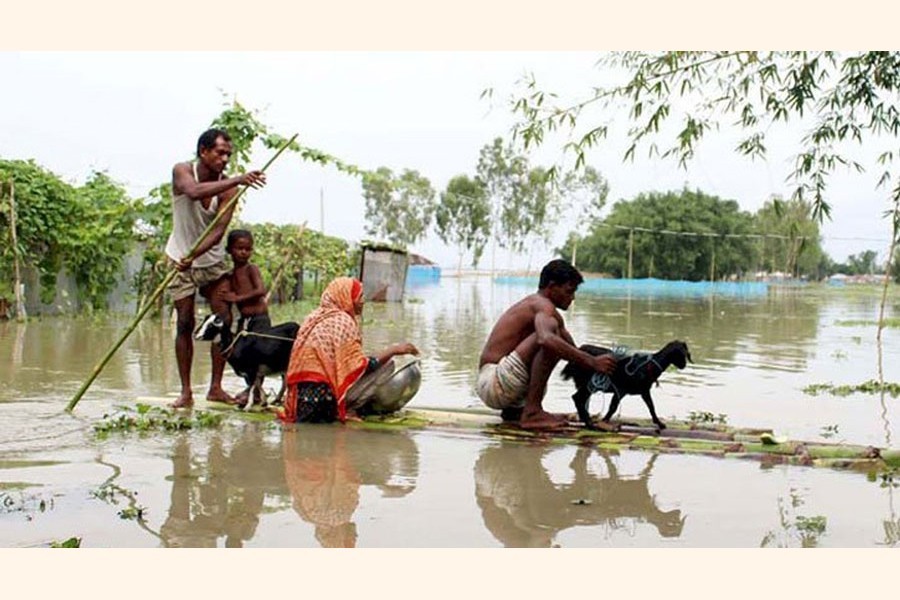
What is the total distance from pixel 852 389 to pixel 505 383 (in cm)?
488

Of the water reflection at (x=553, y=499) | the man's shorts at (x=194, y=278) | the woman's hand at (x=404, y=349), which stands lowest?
the water reflection at (x=553, y=499)

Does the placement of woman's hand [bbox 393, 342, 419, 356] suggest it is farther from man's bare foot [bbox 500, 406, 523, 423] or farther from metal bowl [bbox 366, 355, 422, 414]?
man's bare foot [bbox 500, 406, 523, 423]

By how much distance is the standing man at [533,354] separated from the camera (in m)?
6.59

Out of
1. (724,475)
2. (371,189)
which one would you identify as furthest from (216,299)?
(371,189)

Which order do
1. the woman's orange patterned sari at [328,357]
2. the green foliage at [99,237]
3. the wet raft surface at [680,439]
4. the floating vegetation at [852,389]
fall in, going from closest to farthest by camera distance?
the wet raft surface at [680,439] < the woman's orange patterned sari at [328,357] < the floating vegetation at [852,389] < the green foliage at [99,237]

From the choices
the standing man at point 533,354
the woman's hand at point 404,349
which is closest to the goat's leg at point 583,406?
the standing man at point 533,354

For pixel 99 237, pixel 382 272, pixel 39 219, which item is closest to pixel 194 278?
pixel 39 219

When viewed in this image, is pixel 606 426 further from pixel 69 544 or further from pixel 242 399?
pixel 69 544

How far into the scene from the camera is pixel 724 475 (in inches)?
220

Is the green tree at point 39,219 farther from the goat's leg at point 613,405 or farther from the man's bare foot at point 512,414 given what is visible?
the goat's leg at point 613,405

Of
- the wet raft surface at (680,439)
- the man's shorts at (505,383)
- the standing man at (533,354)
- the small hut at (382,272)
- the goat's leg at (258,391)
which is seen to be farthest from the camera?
the small hut at (382,272)

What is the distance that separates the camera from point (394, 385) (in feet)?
23.4

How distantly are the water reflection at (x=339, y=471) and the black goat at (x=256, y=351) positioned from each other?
0.79 meters

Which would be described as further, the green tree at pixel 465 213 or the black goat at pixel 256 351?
the green tree at pixel 465 213
